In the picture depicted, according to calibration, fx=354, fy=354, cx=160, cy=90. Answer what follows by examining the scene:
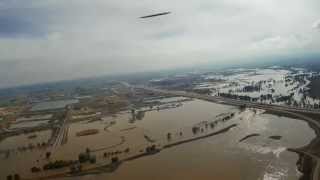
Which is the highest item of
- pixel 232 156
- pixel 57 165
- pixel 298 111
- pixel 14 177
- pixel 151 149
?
pixel 298 111

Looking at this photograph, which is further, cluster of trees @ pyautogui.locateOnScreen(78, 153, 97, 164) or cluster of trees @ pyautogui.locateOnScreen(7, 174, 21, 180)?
cluster of trees @ pyautogui.locateOnScreen(78, 153, 97, 164)

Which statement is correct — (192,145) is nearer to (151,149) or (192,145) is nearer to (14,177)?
(151,149)

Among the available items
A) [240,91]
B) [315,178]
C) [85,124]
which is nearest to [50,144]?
[85,124]

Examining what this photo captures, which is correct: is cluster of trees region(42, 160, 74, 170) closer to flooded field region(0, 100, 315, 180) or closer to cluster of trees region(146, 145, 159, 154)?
flooded field region(0, 100, 315, 180)

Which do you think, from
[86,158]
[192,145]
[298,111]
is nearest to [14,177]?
[86,158]

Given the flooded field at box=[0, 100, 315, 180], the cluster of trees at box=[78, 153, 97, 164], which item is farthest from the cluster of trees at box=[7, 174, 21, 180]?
the cluster of trees at box=[78, 153, 97, 164]

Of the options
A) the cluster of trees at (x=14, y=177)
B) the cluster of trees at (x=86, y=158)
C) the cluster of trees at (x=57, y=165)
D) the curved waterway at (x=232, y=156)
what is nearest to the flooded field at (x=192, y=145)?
the curved waterway at (x=232, y=156)

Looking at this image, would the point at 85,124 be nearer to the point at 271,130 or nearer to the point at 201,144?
the point at 201,144

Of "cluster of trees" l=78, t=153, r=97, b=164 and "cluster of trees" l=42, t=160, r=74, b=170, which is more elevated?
"cluster of trees" l=78, t=153, r=97, b=164
